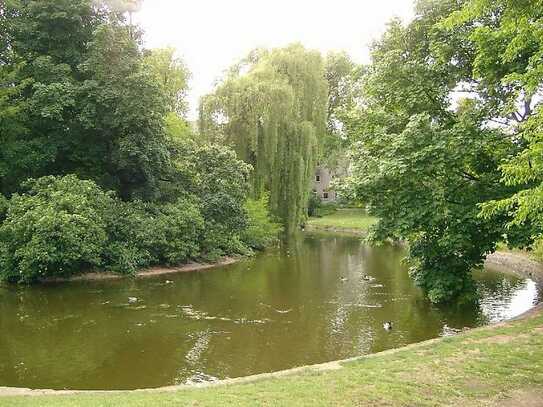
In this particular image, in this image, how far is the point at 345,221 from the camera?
169ft

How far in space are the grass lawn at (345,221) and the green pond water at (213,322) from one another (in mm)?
23630

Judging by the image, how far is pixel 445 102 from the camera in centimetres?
1669

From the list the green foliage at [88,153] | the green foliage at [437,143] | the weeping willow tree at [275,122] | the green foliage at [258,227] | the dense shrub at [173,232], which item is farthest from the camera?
the weeping willow tree at [275,122]

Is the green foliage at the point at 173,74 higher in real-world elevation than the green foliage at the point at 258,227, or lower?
higher

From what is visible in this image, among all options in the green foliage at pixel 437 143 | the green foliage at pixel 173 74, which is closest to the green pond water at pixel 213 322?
the green foliage at pixel 437 143

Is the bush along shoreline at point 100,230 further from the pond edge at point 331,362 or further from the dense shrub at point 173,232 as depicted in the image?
the pond edge at point 331,362

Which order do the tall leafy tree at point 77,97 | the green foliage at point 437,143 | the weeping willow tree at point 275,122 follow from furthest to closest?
the weeping willow tree at point 275,122
the tall leafy tree at point 77,97
the green foliage at point 437,143

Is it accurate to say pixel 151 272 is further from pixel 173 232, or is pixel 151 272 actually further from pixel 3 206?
pixel 3 206

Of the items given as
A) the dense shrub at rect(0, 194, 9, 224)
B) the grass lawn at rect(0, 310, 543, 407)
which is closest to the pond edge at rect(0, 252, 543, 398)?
the grass lawn at rect(0, 310, 543, 407)

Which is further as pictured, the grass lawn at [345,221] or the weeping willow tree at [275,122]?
the grass lawn at [345,221]

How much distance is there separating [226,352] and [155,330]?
9.75 ft

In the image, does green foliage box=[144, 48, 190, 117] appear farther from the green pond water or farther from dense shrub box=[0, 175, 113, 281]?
the green pond water

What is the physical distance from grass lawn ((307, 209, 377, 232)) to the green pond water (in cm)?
2363

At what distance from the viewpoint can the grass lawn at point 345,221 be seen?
160 feet
